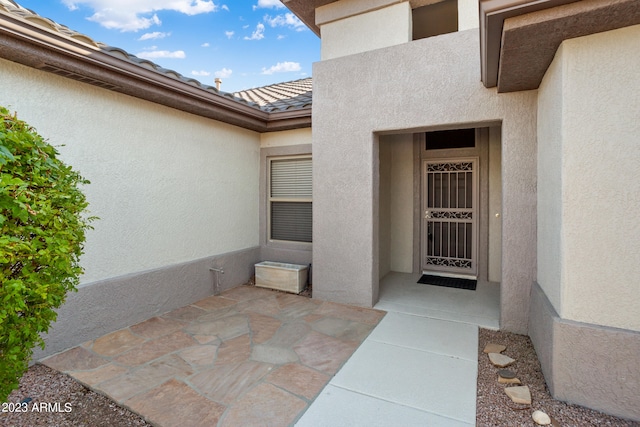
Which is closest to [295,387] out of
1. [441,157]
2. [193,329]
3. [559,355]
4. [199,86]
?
[193,329]

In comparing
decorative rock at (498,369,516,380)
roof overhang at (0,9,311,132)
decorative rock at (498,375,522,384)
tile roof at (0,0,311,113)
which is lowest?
decorative rock at (498,375,522,384)

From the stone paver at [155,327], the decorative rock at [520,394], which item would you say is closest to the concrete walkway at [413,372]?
the decorative rock at [520,394]

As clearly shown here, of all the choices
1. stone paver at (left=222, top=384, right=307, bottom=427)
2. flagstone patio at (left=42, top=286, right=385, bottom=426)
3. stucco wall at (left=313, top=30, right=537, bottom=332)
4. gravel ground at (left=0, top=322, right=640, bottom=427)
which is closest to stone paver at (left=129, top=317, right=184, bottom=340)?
flagstone patio at (left=42, top=286, right=385, bottom=426)

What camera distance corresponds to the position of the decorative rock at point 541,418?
120 inches

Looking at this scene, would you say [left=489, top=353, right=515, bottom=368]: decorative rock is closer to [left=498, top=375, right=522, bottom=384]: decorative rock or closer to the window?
[left=498, top=375, right=522, bottom=384]: decorative rock

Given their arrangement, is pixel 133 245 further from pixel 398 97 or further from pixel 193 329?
pixel 398 97

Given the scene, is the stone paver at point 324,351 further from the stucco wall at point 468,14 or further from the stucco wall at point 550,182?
the stucco wall at point 468,14

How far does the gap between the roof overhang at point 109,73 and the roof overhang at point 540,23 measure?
4.30 metres

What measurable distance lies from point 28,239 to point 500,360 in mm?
5137

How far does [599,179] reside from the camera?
10.6ft

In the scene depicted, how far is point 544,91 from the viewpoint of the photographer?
4262mm

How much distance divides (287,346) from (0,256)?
357cm

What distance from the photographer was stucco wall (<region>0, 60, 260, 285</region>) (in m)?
4.52

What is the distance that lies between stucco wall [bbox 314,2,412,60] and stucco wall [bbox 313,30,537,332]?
0.20m
